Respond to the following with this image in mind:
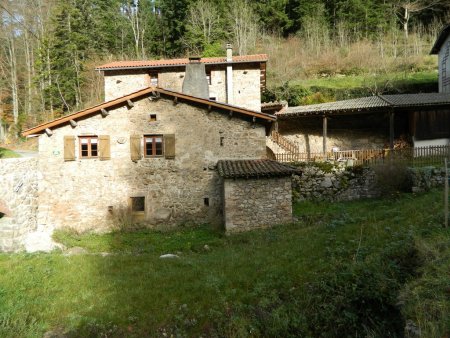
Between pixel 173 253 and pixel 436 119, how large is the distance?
58.1 feet

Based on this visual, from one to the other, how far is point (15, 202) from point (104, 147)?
4.05m

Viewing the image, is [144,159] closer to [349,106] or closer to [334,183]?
[334,183]

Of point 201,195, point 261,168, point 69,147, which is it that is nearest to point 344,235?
point 261,168

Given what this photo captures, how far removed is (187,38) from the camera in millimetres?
34594

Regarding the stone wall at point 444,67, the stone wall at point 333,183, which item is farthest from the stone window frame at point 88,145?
the stone wall at point 444,67

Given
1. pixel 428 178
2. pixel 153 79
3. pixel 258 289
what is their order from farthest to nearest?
pixel 153 79 < pixel 428 178 < pixel 258 289

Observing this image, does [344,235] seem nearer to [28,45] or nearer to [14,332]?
[14,332]

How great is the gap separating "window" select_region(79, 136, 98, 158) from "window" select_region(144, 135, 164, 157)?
7.47ft

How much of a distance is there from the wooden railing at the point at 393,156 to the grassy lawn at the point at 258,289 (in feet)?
20.0

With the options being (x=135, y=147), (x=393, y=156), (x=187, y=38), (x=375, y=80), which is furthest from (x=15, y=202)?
(x=375, y=80)

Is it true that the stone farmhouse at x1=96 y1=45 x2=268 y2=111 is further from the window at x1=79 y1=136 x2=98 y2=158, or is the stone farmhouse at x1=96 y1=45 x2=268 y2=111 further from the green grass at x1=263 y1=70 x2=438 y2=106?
the window at x1=79 y1=136 x2=98 y2=158

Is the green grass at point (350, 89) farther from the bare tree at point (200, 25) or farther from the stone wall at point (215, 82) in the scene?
the bare tree at point (200, 25)

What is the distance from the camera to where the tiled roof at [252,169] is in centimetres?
1176

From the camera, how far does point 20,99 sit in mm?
32781
